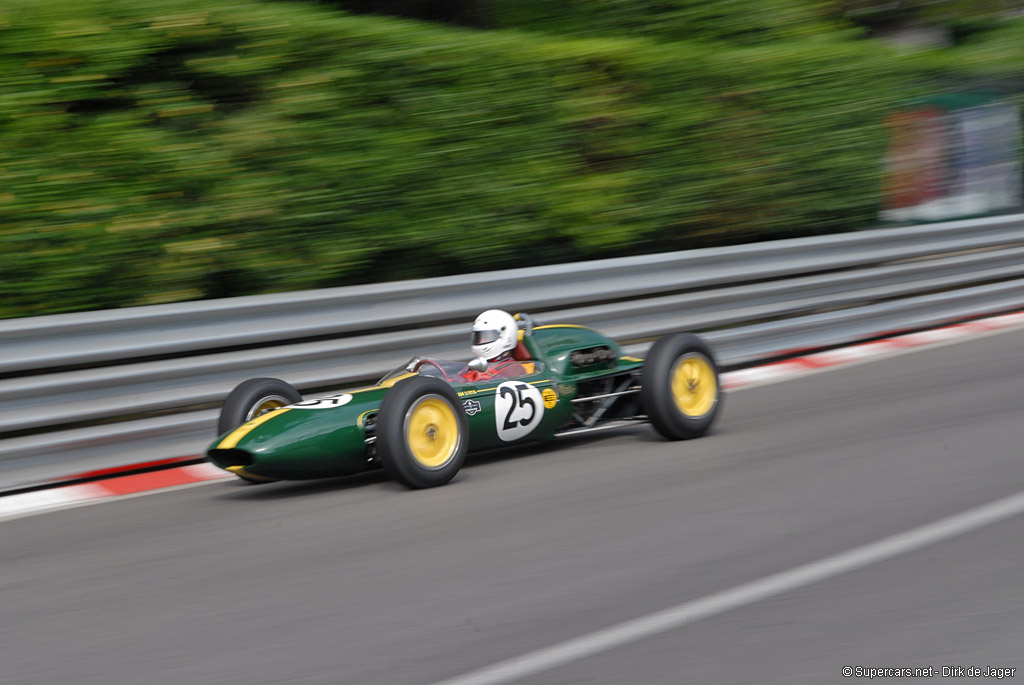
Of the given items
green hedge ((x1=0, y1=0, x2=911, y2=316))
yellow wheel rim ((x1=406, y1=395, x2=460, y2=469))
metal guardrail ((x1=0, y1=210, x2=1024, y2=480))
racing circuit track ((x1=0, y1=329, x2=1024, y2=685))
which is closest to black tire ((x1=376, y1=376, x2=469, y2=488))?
yellow wheel rim ((x1=406, y1=395, x2=460, y2=469))

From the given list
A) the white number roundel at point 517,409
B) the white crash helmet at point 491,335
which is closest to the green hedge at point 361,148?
the white crash helmet at point 491,335

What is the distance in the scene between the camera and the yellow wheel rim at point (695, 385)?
6.77m

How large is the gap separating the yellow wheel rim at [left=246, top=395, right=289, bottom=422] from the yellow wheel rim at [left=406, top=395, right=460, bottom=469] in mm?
834

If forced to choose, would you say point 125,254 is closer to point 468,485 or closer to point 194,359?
point 194,359

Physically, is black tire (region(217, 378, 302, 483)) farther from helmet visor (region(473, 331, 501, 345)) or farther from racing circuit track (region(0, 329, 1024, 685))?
helmet visor (region(473, 331, 501, 345))

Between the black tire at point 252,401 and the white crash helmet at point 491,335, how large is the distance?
1.11 m

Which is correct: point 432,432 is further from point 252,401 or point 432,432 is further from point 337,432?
point 252,401

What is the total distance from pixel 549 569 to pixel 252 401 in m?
2.45

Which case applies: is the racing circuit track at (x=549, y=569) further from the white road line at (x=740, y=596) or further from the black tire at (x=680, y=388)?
the black tire at (x=680, y=388)

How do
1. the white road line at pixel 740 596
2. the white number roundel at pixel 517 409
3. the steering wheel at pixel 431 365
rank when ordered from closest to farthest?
the white road line at pixel 740 596 < the white number roundel at pixel 517 409 < the steering wheel at pixel 431 365

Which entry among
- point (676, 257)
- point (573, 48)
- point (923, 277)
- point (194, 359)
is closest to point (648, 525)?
point (194, 359)

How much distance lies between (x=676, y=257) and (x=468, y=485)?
406 cm

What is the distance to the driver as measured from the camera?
6574 mm

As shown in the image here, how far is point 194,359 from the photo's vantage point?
6.79 m
